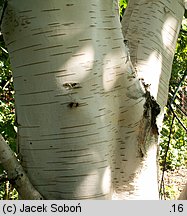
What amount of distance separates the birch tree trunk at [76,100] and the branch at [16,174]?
4cm

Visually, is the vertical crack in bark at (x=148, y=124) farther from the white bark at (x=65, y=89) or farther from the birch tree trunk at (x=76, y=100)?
the white bark at (x=65, y=89)

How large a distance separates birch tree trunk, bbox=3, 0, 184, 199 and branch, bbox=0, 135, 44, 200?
45mm

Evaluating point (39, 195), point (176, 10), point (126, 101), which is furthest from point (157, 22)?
point (39, 195)

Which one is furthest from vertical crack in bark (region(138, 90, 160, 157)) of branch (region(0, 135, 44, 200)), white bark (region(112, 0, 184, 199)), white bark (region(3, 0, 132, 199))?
branch (region(0, 135, 44, 200))

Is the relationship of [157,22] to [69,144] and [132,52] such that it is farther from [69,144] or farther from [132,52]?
[69,144]

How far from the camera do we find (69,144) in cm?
108

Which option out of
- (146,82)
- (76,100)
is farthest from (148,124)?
(76,100)

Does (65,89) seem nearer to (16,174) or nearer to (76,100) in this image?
(76,100)

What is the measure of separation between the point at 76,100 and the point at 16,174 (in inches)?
10.7

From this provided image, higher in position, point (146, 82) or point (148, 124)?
point (146, 82)

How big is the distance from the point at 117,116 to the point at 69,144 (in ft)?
0.62

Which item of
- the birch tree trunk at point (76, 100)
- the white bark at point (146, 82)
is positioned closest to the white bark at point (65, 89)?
the birch tree trunk at point (76, 100)

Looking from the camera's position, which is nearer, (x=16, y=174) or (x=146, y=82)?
(x=16, y=174)

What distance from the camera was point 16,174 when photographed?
1.09 meters
